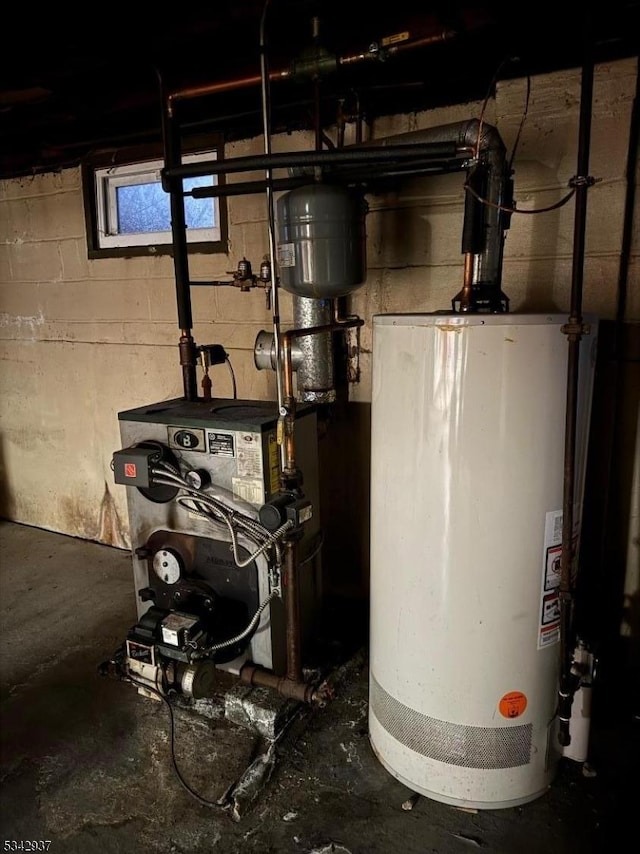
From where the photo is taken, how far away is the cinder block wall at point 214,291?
1.72 metres

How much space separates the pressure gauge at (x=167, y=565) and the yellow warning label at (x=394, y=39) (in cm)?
158

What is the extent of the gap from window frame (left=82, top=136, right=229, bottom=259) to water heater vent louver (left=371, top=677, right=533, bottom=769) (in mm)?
1862

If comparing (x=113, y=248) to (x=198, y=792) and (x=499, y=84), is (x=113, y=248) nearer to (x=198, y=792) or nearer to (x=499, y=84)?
(x=499, y=84)

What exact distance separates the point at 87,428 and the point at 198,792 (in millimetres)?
1952

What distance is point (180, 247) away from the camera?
1.92 m

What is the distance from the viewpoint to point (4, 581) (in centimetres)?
271

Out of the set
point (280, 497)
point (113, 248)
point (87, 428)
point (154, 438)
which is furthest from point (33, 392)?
point (280, 497)

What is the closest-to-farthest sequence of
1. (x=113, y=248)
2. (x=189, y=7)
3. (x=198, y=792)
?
(x=189, y=7)
(x=198, y=792)
(x=113, y=248)

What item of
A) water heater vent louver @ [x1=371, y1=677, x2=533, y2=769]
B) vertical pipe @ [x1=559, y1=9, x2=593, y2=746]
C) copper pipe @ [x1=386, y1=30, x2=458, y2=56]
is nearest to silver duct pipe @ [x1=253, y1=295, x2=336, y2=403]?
copper pipe @ [x1=386, y1=30, x2=458, y2=56]

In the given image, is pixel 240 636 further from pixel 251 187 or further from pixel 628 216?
pixel 628 216

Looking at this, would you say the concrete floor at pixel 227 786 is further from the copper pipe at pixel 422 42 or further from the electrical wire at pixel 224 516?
the copper pipe at pixel 422 42

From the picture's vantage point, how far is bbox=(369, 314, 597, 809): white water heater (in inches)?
48.1

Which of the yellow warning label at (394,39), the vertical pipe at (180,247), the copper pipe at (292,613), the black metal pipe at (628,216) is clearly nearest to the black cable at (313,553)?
the copper pipe at (292,613)

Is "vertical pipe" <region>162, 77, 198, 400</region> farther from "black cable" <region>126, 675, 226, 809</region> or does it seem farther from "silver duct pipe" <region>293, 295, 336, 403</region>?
"black cable" <region>126, 675, 226, 809</region>
